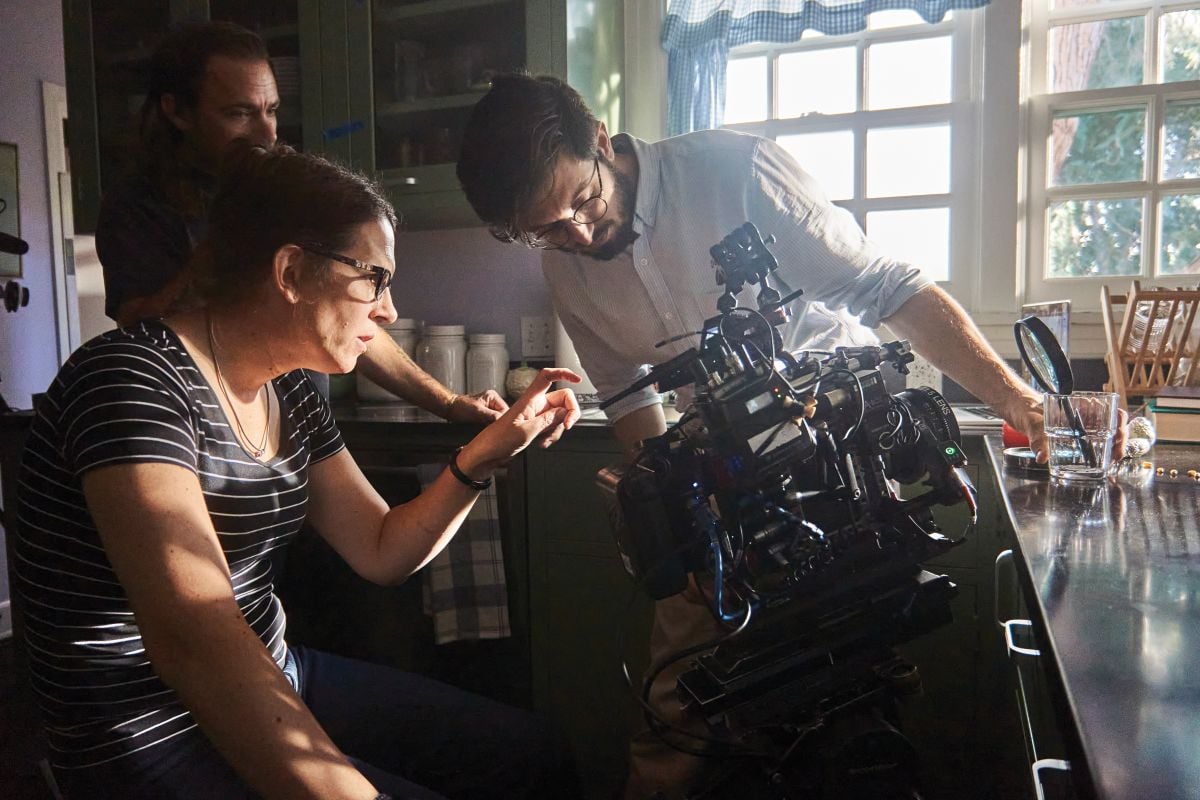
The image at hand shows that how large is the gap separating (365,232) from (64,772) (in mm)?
703

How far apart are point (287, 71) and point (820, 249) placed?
180 cm

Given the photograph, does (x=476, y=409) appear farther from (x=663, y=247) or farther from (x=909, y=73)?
(x=909, y=73)

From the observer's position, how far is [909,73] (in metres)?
2.41

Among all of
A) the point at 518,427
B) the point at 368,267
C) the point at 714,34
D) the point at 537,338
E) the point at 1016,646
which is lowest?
the point at 1016,646

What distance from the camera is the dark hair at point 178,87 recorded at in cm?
170

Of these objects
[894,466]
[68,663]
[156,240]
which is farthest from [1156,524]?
[156,240]

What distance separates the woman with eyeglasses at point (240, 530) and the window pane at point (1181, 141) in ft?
6.09

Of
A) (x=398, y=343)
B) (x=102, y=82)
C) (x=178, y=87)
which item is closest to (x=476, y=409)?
(x=178, y=87)

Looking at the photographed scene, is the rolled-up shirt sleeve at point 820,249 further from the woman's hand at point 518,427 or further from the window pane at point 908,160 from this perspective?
the window pane at point 908,160

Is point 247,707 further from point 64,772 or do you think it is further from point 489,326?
point 489,326

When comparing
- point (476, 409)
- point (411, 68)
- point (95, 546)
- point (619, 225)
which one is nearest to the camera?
point (95, 546)

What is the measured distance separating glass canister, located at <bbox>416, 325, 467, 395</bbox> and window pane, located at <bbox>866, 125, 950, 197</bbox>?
4.05 ft

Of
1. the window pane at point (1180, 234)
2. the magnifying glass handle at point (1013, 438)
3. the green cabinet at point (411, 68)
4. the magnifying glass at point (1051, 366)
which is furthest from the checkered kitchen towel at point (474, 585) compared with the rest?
the window pane at point (1180, 234)

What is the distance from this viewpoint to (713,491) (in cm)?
80
